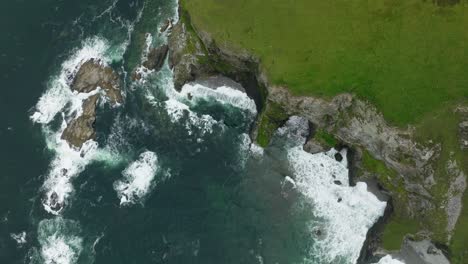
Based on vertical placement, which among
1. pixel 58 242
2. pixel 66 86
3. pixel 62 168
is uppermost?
pixel 66 86

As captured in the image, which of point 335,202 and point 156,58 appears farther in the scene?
point 156,58

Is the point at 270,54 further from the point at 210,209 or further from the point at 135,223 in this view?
the point at 135,223

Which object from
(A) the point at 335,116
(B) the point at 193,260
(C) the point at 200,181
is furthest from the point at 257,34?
(B) the point at 193,260

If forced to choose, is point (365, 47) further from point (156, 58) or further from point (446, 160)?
point (156, 58)

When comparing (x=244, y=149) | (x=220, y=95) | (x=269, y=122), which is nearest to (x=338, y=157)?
(x=269, y=122)

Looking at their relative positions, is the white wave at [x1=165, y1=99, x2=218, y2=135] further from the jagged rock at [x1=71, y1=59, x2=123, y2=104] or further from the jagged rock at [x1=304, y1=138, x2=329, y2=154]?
the jagged rock at [x1=304, y1=138, x2=329, y2=154]

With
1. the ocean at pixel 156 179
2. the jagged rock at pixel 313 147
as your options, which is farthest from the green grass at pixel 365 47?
the ocean at pixel 156 179
